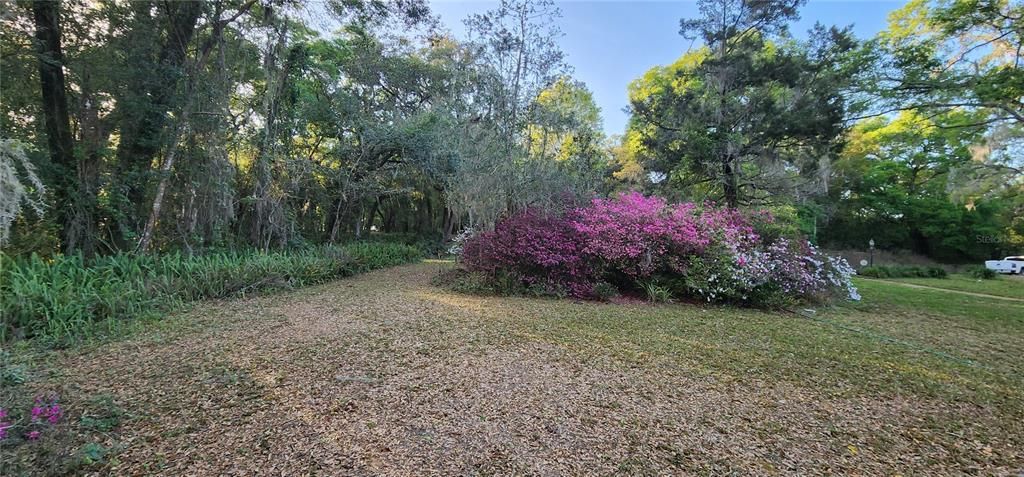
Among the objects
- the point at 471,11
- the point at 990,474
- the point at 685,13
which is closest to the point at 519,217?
the point at 471,11

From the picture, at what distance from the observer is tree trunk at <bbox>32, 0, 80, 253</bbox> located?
15.6 ft

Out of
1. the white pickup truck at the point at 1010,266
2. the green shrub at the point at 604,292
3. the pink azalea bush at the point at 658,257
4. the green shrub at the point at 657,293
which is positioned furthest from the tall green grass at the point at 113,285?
the white pickup truck at the point at 1010,266

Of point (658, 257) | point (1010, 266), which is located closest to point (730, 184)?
point (658, 257)

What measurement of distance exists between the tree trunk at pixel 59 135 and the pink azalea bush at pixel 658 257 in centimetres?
541

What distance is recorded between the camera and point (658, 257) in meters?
5.73

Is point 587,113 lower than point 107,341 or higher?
higher

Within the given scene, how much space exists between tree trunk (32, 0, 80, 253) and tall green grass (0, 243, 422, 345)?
1.96ft

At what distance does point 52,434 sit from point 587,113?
11094 mm

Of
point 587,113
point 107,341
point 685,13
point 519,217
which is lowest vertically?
point 107,341

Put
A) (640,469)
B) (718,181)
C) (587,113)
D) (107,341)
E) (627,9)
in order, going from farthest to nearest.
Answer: (587,113) < (718,181) < (627,9) < (107,341) < (640,469)

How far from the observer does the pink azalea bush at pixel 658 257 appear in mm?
5410

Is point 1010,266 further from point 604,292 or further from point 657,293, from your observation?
point 604,292

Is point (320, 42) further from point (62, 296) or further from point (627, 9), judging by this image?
point (62, 296)

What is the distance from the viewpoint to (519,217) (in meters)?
6.48
